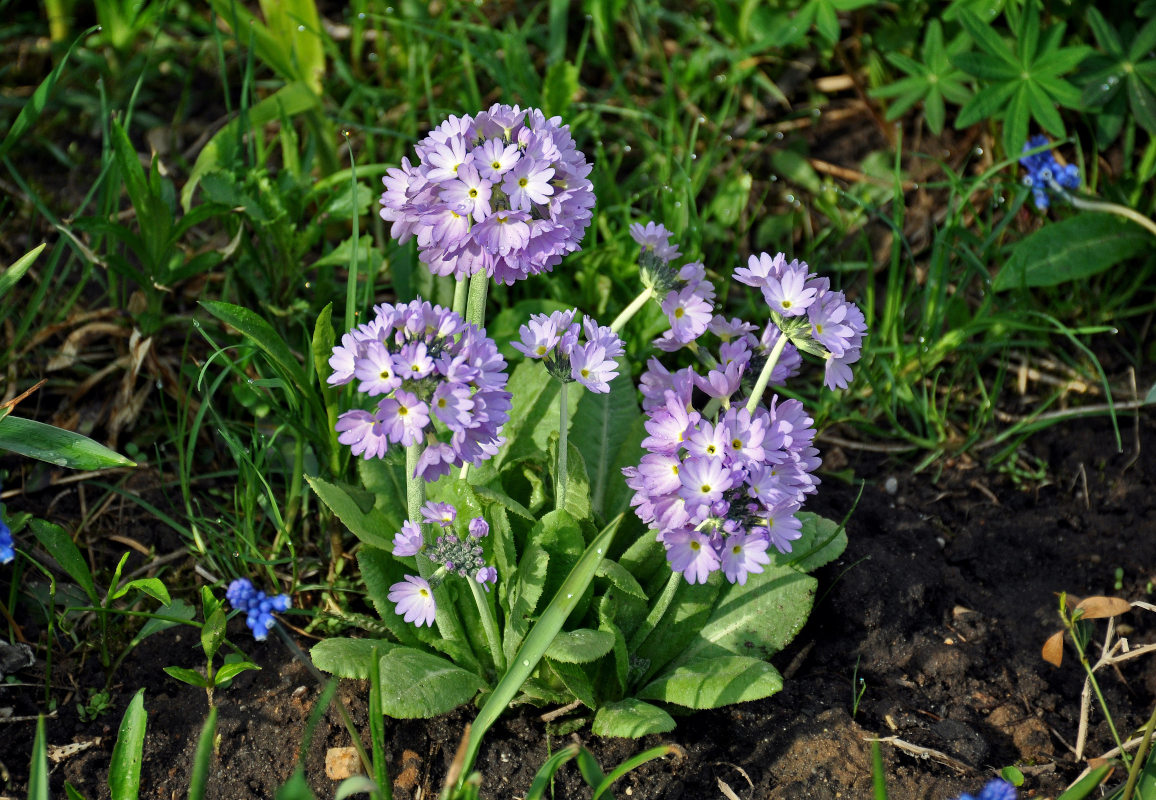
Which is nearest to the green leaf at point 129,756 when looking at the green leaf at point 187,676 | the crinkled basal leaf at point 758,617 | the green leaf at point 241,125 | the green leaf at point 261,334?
the green leaf at point 187,676

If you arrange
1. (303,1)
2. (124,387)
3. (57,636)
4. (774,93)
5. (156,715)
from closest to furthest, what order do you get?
1. (156,715)
2. (57,636)
3. (124,387)
4. (303,1)
5. (774,93)

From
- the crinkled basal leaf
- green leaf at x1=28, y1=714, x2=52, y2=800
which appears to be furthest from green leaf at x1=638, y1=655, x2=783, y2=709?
green leaf at x1=28, y1=714, x2=52, y2=800

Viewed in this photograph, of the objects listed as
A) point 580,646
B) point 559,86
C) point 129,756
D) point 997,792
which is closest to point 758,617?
point 580,646

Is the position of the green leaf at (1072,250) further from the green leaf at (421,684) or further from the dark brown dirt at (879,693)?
the green leaf at (421,684)

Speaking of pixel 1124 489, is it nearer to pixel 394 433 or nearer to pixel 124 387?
pixel 394 433

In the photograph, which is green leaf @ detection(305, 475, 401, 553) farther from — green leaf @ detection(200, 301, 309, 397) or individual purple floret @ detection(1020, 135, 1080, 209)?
individual purple floret @ detection(1020, 135, 1080, 209)

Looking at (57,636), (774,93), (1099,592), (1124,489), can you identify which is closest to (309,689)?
(57,636)
